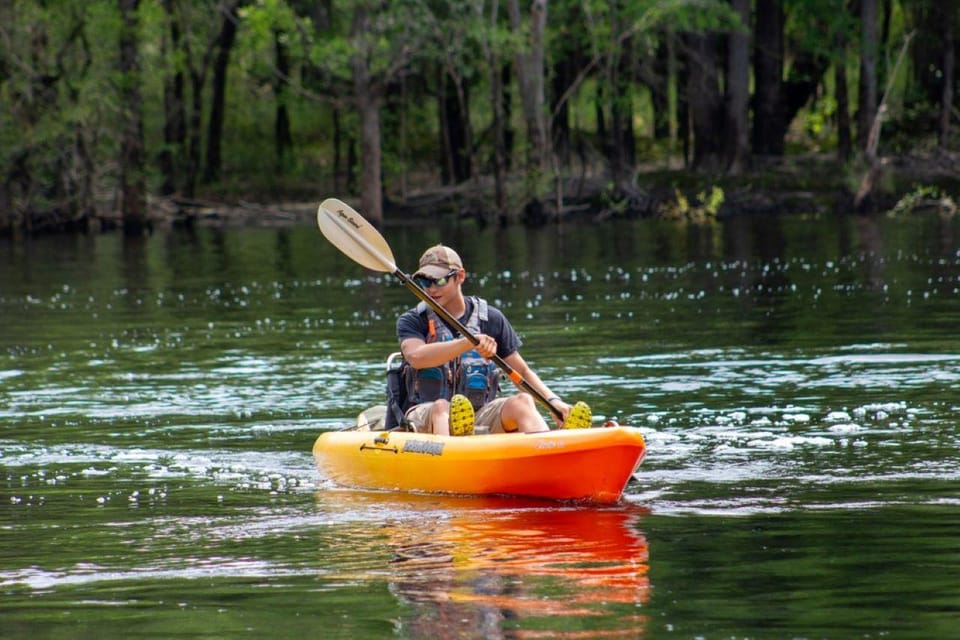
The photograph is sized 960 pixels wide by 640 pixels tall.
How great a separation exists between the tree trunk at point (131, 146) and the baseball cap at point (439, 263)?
32.7m

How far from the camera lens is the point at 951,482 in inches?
339

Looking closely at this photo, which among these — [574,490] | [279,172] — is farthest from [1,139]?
[574,490]

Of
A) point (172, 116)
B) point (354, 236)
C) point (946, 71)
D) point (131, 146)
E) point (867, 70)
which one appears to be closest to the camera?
point (354, 236)

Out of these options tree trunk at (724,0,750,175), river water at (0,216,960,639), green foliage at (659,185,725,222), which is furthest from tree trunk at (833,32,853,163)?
river water at (0,216,960,639)

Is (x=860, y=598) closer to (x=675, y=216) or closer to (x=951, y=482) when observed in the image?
(x=951, y=482)

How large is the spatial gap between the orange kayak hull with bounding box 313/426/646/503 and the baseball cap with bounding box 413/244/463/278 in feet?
2.76

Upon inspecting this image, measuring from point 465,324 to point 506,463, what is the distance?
86 centimetres

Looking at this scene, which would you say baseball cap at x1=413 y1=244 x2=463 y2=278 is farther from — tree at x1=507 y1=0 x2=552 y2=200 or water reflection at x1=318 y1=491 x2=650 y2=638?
tree at x1=507 y1=0 x2=552 y2=200

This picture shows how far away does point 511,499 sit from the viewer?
8.74 m

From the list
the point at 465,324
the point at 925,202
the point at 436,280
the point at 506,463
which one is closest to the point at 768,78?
the point at 925,202

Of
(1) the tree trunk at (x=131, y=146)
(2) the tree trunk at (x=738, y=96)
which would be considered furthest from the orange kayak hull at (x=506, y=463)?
(2) the tree trunk at (x=738, y=96)

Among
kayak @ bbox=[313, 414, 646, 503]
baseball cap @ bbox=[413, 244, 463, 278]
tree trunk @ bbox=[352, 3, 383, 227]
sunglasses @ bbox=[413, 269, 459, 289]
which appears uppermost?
tree trunk @ bbox=[352, 3, 383, 227]

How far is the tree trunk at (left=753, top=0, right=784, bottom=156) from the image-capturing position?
43469mm

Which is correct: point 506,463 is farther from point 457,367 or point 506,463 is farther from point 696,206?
point 696,206
